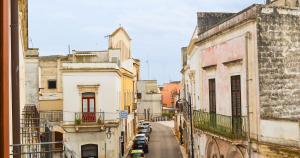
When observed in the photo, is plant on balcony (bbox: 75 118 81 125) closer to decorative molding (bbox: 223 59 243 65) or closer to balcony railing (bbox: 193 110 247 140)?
balcony railing (bbox: 193 110 247 140)

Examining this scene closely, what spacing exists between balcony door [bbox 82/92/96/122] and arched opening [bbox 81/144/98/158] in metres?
2.08

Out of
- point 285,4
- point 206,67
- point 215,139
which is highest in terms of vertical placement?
point 285,4

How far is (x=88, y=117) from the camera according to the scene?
32.1 meters

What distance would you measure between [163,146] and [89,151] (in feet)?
42.1

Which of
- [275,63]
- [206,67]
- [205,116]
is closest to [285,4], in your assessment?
[275,63]

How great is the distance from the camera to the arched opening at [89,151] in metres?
32.8

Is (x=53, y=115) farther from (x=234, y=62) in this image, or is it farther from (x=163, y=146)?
(x=234, y=62)

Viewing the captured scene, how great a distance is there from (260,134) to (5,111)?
12542 mm

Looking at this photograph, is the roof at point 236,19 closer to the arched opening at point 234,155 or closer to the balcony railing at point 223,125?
the balcony railing at point 223,125

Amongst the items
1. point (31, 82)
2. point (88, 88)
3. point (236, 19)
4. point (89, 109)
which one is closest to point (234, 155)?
point (236, 19)

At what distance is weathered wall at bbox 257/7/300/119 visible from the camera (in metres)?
15.8

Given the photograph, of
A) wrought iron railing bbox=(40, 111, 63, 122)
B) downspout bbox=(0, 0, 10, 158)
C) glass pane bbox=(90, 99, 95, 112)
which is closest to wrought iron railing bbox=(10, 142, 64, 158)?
downspout bbox=(0, 0, 10, 158)

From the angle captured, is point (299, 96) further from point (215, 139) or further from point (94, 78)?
point (94, 78)

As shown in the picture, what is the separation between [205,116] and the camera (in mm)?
21922
